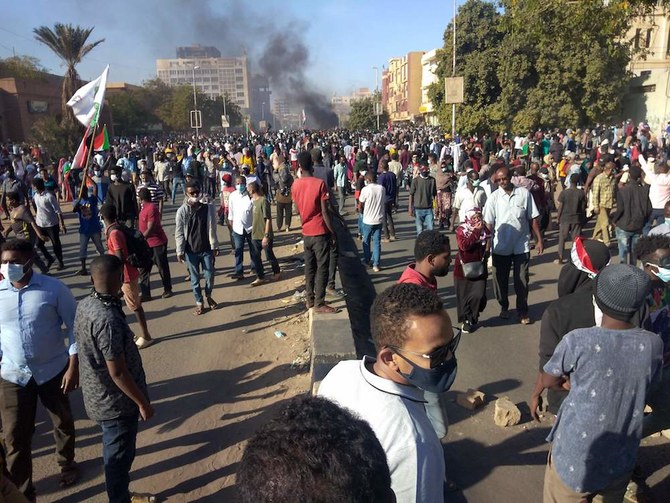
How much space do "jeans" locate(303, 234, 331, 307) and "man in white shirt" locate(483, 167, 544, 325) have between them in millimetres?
2089

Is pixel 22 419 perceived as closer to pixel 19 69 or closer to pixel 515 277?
pixel 515 277

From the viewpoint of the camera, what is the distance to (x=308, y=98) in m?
96.3

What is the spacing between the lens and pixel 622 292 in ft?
7.55

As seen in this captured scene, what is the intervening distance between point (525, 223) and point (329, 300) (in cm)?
269

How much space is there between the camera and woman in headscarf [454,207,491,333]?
5.86m

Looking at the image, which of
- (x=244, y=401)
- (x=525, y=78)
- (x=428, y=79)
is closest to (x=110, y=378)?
(x=244, y=401)

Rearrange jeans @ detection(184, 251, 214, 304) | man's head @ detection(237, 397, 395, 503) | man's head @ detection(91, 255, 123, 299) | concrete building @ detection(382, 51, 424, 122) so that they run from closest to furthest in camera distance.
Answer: man's head @ detection(237, 397, 395, 503), man's head @ detection(91, 255, 123, 299), jeans @ detection(184, 251, 214, 304), concrete building @ detection(382, 51, 424, 122)

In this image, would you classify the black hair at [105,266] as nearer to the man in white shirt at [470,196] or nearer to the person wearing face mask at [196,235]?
the person wearing face mask at [196,235]

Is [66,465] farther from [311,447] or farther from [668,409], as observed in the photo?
[668,409]

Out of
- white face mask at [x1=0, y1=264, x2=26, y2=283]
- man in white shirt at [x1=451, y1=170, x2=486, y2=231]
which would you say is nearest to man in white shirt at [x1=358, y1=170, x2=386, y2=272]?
man in white shirt at [x1=451, y1=170, x2=486, y2=231]

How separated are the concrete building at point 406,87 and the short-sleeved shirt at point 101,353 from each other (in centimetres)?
7492

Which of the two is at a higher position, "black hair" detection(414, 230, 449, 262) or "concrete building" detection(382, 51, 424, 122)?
"concrete building" detection(382, 51, 424, 122)

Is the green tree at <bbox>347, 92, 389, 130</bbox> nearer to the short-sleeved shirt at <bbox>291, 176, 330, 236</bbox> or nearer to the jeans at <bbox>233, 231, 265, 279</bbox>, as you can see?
the jeans at <bbox>233, 231, 265, 279</bbox>

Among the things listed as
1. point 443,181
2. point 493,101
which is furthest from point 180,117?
point 443,181
